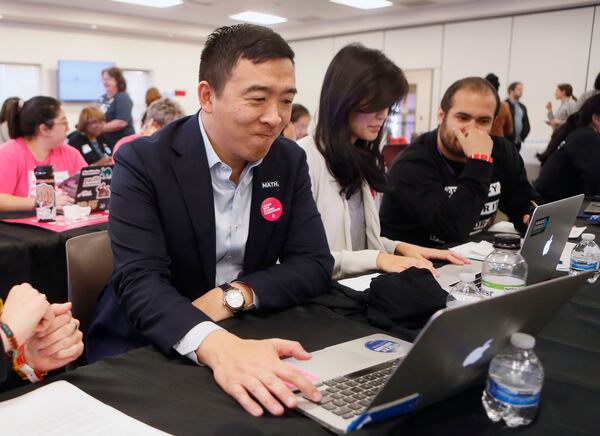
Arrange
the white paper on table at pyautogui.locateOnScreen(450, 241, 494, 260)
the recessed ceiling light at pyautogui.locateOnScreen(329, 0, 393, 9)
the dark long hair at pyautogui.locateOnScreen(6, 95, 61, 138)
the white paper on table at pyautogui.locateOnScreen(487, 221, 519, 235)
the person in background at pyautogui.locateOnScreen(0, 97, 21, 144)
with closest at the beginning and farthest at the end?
the white paper on table at pyautogui.locateOnScreen(450, 241, 494, 260) < the white paper on table at pyautogui.locateOnScreen(487, 221, 519, 235) < the dark long hair at pyautogui.locateOnScreen(6, 95, 61, 138) < the person in background at pyautogui.locateOnScreen(0, 97, 21, 144) < the recessed ceiling light at pyautogui.locateOnScreen(329, 0, 393, 9)

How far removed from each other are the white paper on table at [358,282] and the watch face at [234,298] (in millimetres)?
329

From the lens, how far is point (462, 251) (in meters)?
1.80

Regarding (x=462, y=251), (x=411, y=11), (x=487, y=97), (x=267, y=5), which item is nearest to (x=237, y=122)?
(x=462, y=251)

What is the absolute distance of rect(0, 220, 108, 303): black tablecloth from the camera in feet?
7.13

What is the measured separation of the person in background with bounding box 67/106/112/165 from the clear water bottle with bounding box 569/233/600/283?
4315 millimetres

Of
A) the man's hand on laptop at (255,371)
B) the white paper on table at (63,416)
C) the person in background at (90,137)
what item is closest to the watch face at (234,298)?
the man's hand on laptop at (255,371)

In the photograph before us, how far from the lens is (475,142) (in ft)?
6.98

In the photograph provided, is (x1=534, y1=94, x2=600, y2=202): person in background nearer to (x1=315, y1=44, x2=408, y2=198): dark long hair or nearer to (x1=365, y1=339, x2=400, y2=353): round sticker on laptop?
(x1=315, y1=44, x2=408, y2=198): dark long hair

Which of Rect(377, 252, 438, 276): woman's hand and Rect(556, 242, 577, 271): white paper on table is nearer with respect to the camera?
Rect(377, 252, 438, 276): woman's hand

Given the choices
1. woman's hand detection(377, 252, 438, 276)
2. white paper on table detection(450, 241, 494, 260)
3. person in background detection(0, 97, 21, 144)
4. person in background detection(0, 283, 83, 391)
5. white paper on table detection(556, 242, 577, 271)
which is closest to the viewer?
person in background detection(0, 283, 83, 391)

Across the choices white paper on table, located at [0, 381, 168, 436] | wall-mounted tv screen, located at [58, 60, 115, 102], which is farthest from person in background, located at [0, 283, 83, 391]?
wall-mounted tv screen, located at [58, 60, 115, 102]

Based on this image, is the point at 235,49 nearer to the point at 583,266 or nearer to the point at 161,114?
the point at 583,266

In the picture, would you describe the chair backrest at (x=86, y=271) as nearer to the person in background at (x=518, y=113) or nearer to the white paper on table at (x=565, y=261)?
the white paper on table at (x=565, y=261)

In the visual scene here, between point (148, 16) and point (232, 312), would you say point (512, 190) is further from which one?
point (148, 16)
